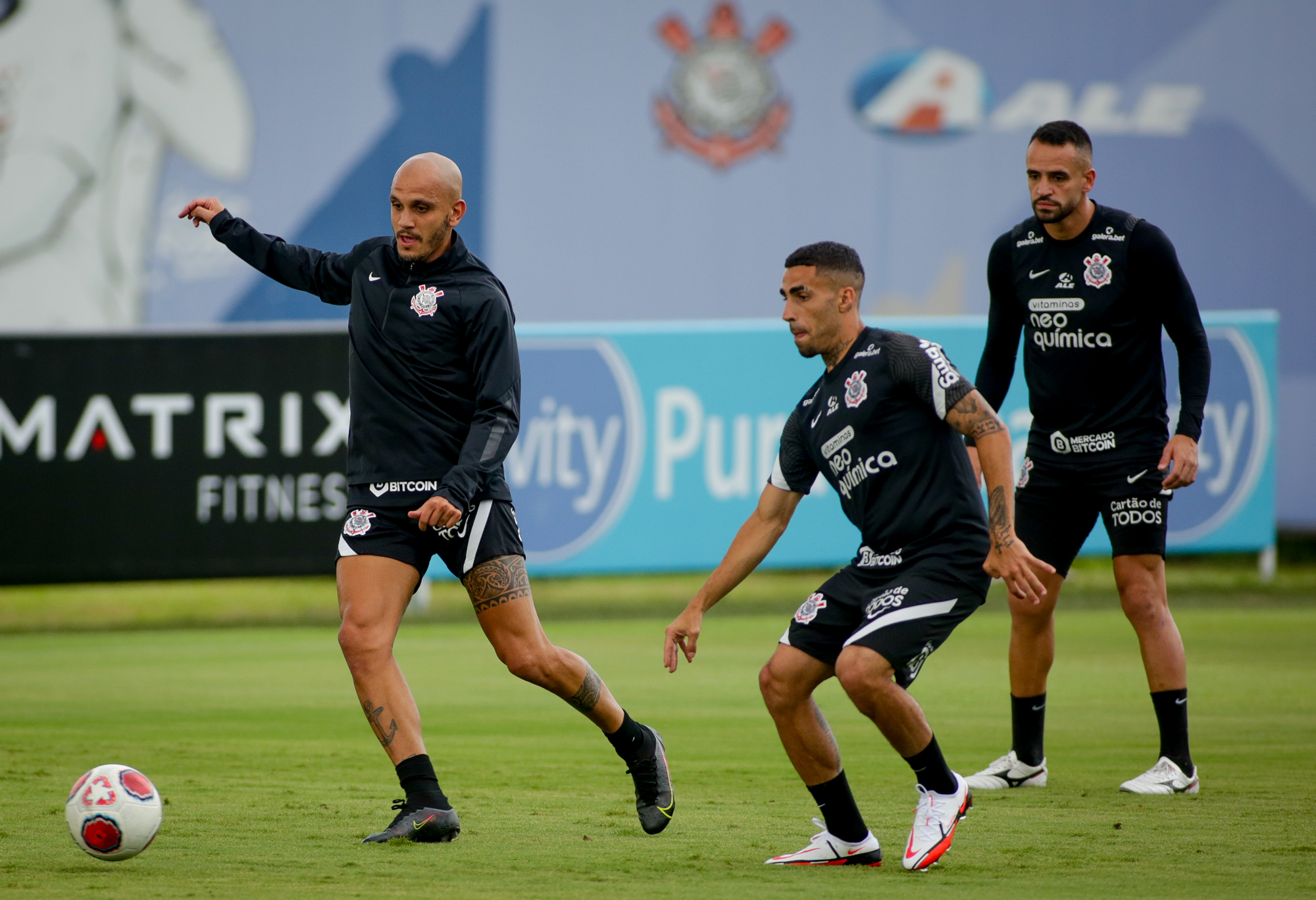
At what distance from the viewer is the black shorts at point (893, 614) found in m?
5.33

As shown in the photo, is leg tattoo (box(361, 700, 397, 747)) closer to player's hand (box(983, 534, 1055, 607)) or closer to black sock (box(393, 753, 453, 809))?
black sock (box(393, 753, 453, 809))

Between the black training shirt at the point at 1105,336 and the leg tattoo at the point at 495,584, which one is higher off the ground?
the black training shirt at the point at 1105,336

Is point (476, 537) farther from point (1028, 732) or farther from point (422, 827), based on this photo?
point (1028, 732)

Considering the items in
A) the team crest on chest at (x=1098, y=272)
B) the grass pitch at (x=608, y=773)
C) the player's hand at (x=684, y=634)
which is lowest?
the grass pitch at (x=608, y=773)

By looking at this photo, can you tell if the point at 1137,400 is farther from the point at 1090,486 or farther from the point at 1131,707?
the point at 1131,707

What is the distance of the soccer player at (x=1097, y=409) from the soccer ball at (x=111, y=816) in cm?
330

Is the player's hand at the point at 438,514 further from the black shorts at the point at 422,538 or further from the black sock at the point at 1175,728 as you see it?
the black sock at the point at 1175,728

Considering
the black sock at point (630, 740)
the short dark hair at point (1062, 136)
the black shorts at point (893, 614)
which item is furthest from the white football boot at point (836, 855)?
the short dark hair at point (1062, 136)

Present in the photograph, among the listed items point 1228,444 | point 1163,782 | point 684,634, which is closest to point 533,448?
point 1228,444

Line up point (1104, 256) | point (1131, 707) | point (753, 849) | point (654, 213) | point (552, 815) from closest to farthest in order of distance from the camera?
1. point (753, 849)
2. point (552, 815)
3. point (1104, 256)
4. point (1131, 707)
5. point (654, 213)

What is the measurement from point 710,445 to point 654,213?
5765mm

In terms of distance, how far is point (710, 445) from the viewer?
554 inches

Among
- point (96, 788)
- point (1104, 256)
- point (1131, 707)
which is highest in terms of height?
point (1104, 256)

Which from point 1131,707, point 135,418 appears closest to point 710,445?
point 135,418
